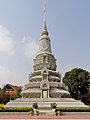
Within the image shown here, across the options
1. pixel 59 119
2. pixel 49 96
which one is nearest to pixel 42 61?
pixel 49 96

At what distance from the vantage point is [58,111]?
30.7 metres

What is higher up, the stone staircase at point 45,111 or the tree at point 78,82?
the tree at point 78,82

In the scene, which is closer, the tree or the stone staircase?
the stone staircase

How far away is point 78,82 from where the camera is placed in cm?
6384

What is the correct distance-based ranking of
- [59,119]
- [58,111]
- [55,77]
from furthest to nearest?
[55,77]
[58,111]
[59,119]

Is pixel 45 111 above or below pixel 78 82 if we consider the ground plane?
below

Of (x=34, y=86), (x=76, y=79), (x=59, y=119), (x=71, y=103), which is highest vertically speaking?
(x=76, y=79)

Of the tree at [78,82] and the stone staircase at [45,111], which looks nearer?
the stone staircase at [45,111]

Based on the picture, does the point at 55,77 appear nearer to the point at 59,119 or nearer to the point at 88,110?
the point at 88,110

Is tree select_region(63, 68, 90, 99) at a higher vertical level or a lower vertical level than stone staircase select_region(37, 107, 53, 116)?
higher

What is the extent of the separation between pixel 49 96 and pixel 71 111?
533 inches

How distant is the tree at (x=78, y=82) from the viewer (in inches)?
2488

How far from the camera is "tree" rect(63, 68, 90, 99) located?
63.2m

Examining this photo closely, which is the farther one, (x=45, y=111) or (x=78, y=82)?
(x=78, y=82)
